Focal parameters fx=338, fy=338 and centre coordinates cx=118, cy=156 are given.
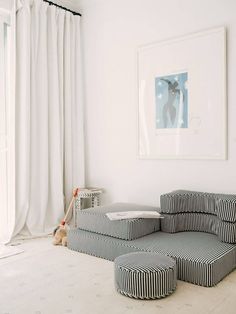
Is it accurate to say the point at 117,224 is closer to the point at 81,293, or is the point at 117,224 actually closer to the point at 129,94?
the point at 81,293

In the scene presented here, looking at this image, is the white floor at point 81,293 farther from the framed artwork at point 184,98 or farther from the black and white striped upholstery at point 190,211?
the framed artwork at point 184,98

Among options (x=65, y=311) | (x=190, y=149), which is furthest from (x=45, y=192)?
(x=65, y=311)

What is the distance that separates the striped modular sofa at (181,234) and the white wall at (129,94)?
1.05 feet

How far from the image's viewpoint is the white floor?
199 cm

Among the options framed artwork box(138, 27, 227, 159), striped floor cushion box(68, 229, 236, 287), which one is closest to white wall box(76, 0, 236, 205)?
framed artwork box(138, 27, 227, 159)

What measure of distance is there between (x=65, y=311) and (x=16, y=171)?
191cm

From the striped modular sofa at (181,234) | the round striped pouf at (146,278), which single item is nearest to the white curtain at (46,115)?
the striped modular sofa at (181,234)

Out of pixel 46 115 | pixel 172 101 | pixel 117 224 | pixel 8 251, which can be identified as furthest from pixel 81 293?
pixel 46 115

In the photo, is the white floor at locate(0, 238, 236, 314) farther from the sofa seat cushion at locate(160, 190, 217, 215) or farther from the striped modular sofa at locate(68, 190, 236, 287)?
the sofa seat cushion at locate(160, 190, 217, 215)

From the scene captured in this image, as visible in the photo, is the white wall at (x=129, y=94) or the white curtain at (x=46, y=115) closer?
the white wall at (x=129, y=94)

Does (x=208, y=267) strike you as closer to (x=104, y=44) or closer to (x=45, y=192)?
(x=45, y=192)

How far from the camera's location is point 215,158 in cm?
307

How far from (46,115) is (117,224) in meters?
1.56

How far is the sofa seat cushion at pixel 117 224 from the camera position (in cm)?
281
